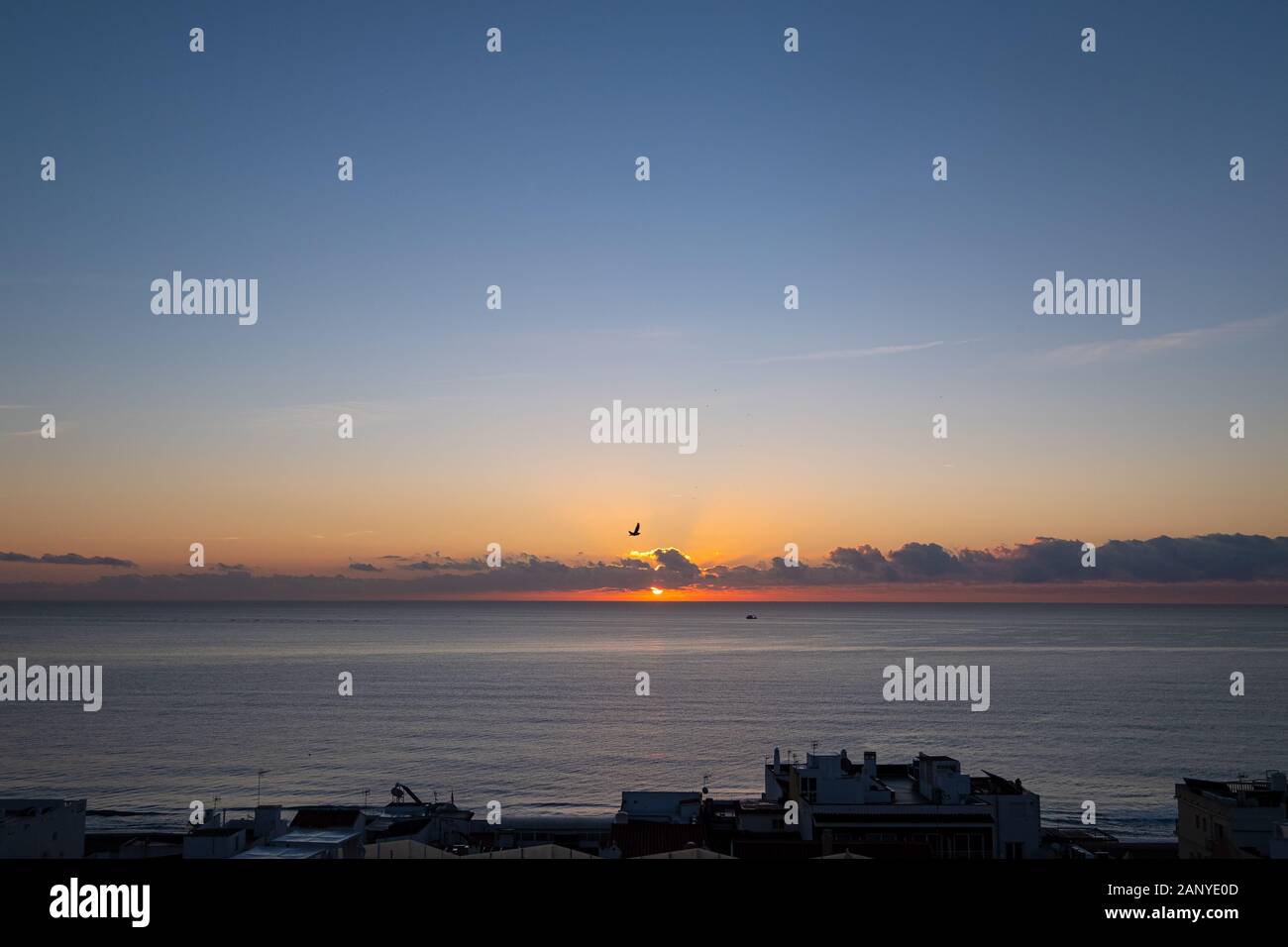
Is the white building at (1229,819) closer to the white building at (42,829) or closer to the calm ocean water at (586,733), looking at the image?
the calm ocean water at (586,733)

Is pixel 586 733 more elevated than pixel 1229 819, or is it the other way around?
pixel 1229 819

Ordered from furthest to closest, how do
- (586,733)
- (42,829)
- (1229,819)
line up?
(586,733), (1229,819), (42,829)

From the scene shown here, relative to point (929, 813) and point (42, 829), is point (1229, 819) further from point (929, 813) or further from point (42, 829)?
point (42, 829)

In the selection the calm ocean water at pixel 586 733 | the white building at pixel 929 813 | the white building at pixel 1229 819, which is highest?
the white building at pixel 1229 819

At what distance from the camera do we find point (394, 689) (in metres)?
128

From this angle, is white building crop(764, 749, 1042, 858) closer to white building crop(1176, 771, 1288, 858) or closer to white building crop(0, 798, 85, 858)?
white building crop(1176, 771, 1288, 858)

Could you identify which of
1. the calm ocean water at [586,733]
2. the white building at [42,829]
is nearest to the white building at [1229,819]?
the calm ocean water at [586,733]

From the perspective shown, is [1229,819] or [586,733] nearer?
[1229,819]

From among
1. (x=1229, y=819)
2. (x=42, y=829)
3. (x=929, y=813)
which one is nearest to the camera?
(x=42, y=829)

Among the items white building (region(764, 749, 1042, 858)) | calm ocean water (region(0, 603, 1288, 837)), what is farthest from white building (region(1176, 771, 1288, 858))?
calm ocean water (region(0, 603, 1288, 837))

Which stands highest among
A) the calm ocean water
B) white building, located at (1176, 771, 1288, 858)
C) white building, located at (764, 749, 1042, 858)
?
white building, located at (1176, 771, 1288, 858)

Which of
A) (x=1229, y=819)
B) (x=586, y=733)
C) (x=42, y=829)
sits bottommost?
(x=586, y=733)

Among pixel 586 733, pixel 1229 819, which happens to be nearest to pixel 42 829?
pixel 1229 819
